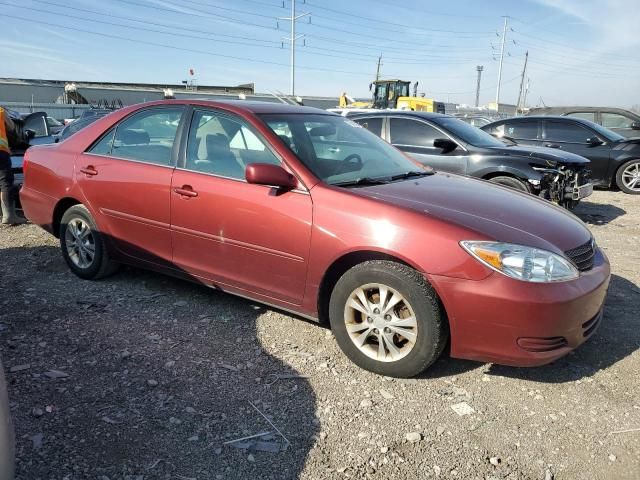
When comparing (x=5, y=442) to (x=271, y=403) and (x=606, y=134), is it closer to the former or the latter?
(x=271, y=403)

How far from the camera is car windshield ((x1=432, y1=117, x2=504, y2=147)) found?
7.53m

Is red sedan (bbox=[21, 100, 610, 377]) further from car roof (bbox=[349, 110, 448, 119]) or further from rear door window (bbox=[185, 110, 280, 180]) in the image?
car roof (bbox=[349, 110, 448, 119])

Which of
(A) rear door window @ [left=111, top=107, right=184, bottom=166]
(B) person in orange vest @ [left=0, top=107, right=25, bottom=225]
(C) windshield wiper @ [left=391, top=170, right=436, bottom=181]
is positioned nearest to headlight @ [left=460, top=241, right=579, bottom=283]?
(C) windshield wiper @ [left=391, top=170, right=436, bottom=181]

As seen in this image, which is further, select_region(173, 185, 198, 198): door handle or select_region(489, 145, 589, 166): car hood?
select_region(489, 145, 589, 166): car hood

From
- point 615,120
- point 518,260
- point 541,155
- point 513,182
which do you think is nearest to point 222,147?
point 518,260

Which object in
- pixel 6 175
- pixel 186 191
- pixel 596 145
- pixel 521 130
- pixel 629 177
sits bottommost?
pixel 629 177

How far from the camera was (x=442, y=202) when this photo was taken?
326 centimetres

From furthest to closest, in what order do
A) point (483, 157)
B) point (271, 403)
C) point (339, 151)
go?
point (483, 157), point (339, 151), point (271, 403)

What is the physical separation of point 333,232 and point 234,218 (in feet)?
2.55

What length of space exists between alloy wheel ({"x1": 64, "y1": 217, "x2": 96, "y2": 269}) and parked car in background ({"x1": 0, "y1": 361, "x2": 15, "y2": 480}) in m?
2.96

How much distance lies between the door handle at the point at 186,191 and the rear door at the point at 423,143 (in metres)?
4.37

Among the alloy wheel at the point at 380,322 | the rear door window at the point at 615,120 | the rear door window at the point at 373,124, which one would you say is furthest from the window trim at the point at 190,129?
the rear door window at the point at 615,120

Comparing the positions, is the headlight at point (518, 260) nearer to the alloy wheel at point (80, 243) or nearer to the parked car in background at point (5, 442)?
the parked car in background at point (5, 442)

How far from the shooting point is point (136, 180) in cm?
409
